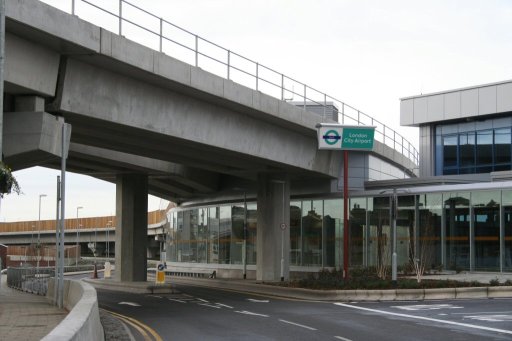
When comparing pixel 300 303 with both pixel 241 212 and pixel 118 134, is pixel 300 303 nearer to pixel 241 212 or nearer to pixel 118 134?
pixel 118 134

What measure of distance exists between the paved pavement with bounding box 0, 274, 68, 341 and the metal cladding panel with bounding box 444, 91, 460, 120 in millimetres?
32743

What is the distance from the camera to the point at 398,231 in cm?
3778

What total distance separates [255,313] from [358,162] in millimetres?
20115

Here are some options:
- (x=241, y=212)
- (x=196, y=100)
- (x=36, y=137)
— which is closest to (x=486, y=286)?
(x=196, y=100)

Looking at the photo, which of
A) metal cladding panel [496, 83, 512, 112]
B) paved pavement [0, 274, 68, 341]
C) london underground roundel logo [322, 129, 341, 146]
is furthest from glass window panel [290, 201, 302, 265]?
paved pavement [0, 274, 68, 341]

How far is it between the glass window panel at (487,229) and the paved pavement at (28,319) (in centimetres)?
2009

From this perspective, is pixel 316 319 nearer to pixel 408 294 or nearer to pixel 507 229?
pixel 408 294

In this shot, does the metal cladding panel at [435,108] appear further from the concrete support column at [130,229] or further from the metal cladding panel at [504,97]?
the concrete support column at [130,229]

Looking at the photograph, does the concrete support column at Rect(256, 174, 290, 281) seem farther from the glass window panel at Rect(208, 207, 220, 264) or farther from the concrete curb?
the glass window panel at Rect(208, 207, 220, 264)

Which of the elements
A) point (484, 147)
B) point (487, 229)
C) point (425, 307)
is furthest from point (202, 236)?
point (425, 307)

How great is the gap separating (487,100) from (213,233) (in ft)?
64.1

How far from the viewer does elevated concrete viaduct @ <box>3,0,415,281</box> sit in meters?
18.8

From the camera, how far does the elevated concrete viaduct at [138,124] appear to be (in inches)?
740

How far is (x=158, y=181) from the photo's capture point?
4753 cm
